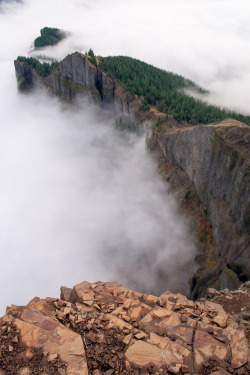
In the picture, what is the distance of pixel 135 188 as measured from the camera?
65.9 meters

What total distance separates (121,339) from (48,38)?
21883 cm

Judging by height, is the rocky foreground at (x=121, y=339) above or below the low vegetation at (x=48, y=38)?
below

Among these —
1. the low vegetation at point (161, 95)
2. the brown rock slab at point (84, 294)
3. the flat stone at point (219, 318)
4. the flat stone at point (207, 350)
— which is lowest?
the flat stone at point (207, 350)

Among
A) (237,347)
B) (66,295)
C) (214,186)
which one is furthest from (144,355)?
(214,186)

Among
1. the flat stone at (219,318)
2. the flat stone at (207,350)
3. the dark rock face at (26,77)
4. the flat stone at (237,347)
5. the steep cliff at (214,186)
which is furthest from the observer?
the dark rock face at (26,77)

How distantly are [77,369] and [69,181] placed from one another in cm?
9056

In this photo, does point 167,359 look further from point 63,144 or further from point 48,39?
point 48,39

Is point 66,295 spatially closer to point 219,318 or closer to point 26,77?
point 219,318

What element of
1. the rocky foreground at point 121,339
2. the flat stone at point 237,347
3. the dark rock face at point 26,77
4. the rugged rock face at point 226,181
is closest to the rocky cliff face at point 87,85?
the dark rock face at point 26,77

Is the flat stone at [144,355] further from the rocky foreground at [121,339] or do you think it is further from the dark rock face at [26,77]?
the dark rock face at [26,77]

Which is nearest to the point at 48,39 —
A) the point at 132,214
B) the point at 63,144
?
the point at 63,144

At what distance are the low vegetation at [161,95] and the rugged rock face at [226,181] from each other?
2696 cm

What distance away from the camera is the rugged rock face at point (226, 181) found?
29.6m

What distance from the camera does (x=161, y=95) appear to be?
76.9 metres
